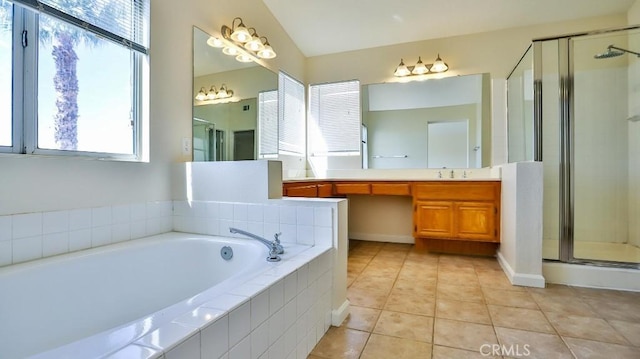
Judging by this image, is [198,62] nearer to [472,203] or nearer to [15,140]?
[15,140]

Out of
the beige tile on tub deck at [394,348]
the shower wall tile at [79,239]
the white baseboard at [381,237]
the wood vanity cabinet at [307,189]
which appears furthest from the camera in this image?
the white baseboard at [381,237]

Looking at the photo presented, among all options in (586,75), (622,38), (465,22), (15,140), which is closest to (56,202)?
(15,140)

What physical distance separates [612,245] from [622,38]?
186cm

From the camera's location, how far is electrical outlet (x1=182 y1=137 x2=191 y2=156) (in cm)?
232

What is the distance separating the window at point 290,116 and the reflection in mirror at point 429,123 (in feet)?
2.66

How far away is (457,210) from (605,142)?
1.47 metres

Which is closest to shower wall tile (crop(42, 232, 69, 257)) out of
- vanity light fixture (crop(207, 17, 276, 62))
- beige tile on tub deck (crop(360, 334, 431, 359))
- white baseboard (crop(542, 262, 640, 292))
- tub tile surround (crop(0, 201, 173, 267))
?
tub tile surround (crop(0, 201, 173, 267))

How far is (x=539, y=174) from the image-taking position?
7.84 feet

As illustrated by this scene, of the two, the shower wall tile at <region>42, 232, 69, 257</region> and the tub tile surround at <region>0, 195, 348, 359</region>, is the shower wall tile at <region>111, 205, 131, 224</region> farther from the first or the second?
the shower wall tile at <region>42, 232, 69, 257</region>

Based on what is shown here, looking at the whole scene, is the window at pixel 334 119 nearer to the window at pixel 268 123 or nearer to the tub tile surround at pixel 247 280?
the window at pixel 268 123

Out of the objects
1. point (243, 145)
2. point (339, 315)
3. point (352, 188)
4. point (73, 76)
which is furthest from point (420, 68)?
point (73, 76)

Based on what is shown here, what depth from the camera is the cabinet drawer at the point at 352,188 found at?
11.4 feet

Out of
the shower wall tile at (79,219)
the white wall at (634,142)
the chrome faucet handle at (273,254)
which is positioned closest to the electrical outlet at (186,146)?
the shower wall tile at (79,219)

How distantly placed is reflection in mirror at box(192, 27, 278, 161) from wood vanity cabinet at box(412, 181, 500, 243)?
1.83m
